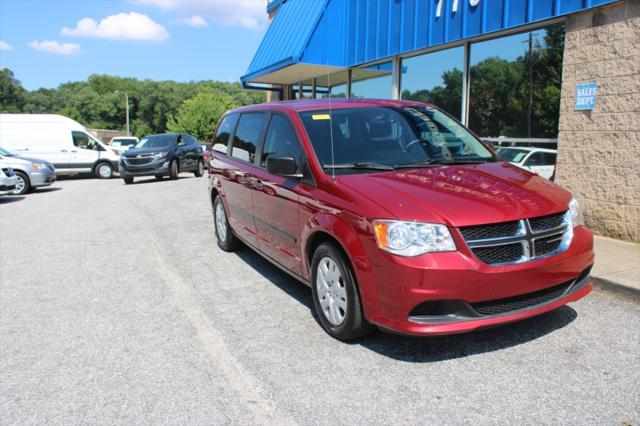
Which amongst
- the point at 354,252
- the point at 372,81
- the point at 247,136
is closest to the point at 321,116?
the point at 247,136

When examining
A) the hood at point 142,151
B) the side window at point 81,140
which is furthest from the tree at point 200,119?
the hood at point 142,151

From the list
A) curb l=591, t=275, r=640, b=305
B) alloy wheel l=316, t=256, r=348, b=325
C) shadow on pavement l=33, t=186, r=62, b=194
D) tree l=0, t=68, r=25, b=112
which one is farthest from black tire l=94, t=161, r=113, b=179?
tree l=0, t=68, r=25, b=112

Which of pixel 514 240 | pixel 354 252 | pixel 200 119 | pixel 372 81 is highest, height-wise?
pixel 200 119

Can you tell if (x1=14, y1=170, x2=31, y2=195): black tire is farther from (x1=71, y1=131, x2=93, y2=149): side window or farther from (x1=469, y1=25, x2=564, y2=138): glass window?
(x1=469, y1=25, x2=564, y2=138): glass window

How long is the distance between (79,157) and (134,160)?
4.55 meters

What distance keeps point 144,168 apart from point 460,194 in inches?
636

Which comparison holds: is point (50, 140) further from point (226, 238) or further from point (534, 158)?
point (534, 158)

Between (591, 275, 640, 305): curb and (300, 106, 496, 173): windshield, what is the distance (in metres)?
1.61

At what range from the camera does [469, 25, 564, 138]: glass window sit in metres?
7.95

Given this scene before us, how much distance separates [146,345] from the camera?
396 cm

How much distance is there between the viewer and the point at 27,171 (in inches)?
616

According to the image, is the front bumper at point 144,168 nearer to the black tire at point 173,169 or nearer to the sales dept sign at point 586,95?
the black tire at point 173,169

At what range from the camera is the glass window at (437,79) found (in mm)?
9992

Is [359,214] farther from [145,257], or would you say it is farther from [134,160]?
[134,160]
